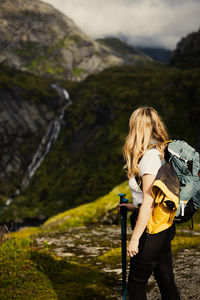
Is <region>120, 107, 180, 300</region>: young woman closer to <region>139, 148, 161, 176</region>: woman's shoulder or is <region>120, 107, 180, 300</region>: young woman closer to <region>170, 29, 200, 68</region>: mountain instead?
<region>139, 148, 161, 176</region>: woman's shoulder

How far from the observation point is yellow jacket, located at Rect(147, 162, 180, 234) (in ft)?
11.7

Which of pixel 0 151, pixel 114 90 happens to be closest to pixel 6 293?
pixel 114 90

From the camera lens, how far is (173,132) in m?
81.1

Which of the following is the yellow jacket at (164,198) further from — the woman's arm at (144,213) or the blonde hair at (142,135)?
the blonde hair at (142,135)

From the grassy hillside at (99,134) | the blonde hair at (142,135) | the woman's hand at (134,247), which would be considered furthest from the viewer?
the grassy hillside at (99,134)

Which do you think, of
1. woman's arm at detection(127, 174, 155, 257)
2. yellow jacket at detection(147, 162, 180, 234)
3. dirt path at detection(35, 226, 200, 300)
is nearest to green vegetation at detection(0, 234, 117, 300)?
dirt path at detection(35, 226, 200, 300)

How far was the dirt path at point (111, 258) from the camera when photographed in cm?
540

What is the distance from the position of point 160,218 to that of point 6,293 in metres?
4.16

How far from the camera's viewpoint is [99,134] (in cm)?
10875

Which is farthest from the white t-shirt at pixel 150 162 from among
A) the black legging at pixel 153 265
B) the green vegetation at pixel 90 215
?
the green vegetation at pixel 90 215

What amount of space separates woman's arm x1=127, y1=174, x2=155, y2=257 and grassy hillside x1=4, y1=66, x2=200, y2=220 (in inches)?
2907

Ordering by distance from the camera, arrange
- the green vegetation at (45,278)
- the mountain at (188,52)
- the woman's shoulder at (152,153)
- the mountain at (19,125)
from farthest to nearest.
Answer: the mountain at (188,52)
the mountain at (19,125)
the green vegetation at (45,278)
the woman's shoulder at (152,153)

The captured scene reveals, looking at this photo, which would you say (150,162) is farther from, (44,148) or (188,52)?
(188,52)

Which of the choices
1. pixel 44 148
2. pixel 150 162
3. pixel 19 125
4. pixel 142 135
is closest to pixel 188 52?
pixel 44 148
